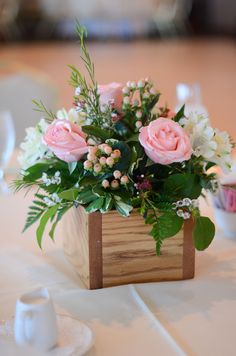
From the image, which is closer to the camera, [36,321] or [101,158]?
[36,321]

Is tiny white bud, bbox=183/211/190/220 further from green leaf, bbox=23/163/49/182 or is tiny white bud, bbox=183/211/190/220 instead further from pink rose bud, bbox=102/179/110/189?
green leaf, bbox=23/163/49/182

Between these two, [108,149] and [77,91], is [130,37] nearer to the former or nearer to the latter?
[77,91]

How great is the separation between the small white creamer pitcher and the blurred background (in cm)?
556

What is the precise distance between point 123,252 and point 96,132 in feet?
0.72

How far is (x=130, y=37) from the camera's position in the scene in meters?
9.24

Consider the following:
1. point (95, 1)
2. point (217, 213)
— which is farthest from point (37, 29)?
point (217, 213)

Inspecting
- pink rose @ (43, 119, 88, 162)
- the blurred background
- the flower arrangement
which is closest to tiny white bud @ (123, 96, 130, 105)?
the flower arrangement

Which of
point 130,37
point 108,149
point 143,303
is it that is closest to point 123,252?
point 143,303

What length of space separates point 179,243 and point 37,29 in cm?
846

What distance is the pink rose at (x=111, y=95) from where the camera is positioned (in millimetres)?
1162

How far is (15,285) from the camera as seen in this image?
1189 millimetres

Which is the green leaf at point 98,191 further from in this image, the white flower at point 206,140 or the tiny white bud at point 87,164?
the white flower at point 206,140

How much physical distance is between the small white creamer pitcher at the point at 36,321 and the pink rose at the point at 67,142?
28 centimetres

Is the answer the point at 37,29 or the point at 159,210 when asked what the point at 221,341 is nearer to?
the point at 159,210
